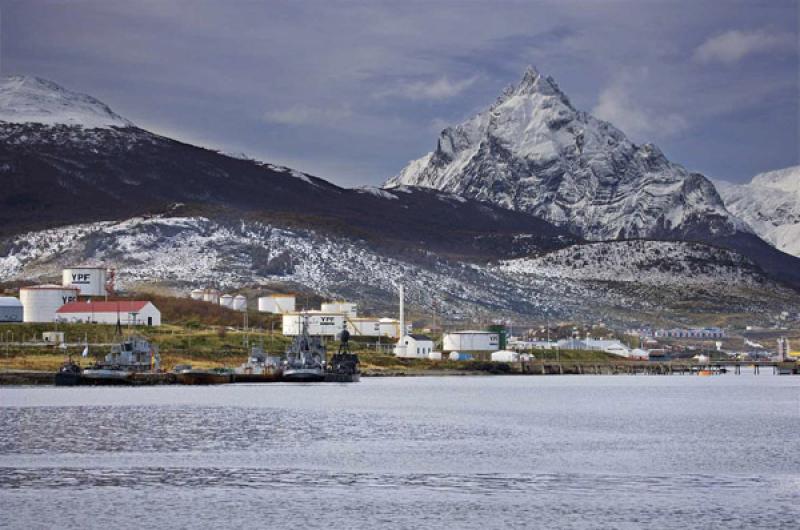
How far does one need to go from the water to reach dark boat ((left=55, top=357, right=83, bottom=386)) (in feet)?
61.2

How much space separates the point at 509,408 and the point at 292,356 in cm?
6698

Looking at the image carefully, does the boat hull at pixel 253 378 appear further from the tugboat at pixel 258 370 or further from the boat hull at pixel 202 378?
the boat hull at pixel 202 378

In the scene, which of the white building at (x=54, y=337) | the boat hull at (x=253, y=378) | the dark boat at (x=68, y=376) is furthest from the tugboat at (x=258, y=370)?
the white building at (x=54, y=337)

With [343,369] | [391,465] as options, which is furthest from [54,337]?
[391,465]

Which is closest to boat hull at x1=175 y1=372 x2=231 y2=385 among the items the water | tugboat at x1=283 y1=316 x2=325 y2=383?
tugboat at x1=283 y1=316 x2=325 y2=383

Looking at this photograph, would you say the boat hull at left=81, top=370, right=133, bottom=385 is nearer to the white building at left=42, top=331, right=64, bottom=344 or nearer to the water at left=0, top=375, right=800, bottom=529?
the water at left=0, top=375, right=800, bottom=529

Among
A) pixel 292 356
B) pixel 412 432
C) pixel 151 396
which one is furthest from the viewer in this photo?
pixel 292 356

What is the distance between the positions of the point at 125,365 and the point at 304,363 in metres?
30.0

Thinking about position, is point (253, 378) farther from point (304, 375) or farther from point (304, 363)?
point (304, 363)

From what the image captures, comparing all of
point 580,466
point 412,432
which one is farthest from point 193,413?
point 580,466

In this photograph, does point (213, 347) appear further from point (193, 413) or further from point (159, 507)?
point (159, 507)

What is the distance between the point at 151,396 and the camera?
138750 mm

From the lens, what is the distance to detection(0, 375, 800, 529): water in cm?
5362

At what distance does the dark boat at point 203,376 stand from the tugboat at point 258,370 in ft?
5.91
